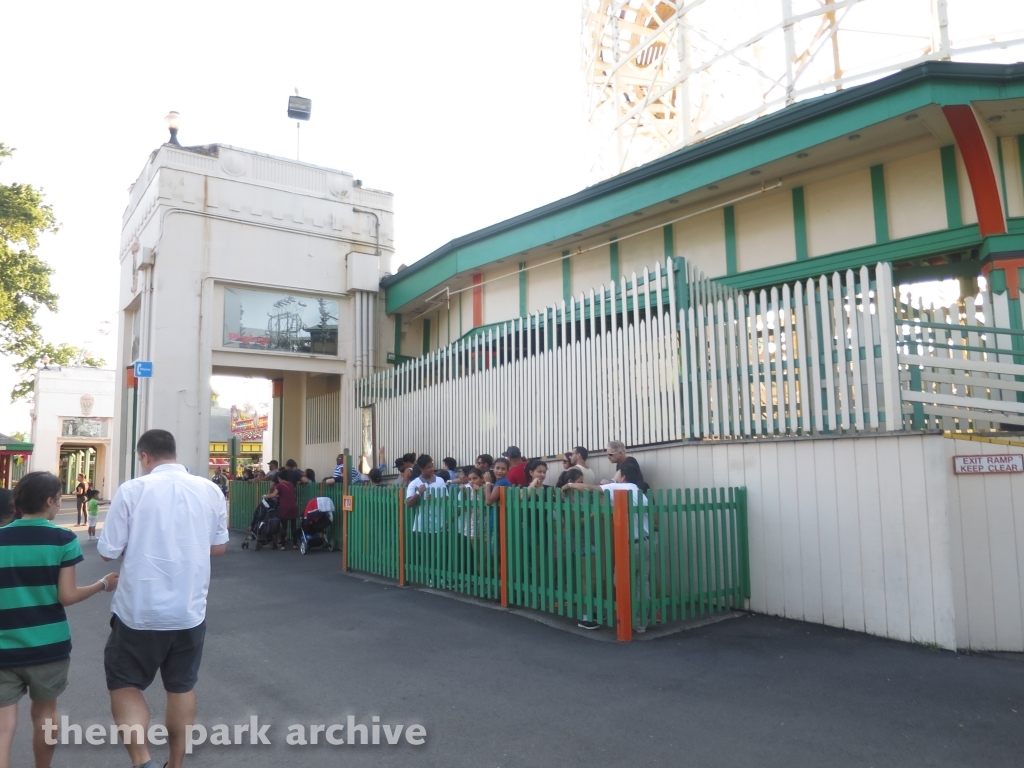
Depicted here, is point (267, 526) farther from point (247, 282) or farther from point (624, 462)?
point (624, 462)

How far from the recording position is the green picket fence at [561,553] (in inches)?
272

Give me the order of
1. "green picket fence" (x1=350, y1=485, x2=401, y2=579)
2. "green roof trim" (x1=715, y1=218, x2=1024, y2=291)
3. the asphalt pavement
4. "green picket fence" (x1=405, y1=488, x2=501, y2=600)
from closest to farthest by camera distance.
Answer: the asphalt pavement < "green picket fence" (x1=405, y1=488, x2=501, y2=600) < "green roof trim" (x1=715, y1=218, x2=1024, y2=291) < "green picket fence" (x1=350, y1=485, x2=401, y2=579)

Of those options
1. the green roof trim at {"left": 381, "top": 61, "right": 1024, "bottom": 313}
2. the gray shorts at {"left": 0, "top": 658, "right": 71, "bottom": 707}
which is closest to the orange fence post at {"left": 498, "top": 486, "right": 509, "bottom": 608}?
the gray shorts at {"left": 0, "top": 658, "right": 71, "bottom": 707}

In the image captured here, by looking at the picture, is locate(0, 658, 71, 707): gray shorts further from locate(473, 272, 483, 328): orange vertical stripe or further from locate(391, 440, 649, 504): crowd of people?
locate(473, 272, 483, 328): orange vertical stripe

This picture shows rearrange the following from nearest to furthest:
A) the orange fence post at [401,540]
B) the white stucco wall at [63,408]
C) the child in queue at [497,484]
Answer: the child in queue at [497,484]
the orange fence post at [401,540]
the white stucco wall at [63,408]

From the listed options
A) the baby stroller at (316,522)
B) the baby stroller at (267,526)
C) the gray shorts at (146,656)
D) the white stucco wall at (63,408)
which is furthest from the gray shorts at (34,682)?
the white stucco wall at (63,408)

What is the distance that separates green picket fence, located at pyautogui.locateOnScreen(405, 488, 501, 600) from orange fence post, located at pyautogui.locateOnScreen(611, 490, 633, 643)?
185 centimetres

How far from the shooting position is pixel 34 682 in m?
3.54

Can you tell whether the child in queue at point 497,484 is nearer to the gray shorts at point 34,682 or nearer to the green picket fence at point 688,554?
the green picket fence at point 688,554

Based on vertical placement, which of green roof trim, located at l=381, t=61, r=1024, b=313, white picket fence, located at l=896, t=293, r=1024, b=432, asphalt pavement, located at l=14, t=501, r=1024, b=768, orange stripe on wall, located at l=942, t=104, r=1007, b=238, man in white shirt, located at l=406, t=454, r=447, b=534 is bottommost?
asphalt pavement, located at l=14, t=501, r=1024, b=768

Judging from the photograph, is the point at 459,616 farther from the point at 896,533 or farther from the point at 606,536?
the point at 896,533

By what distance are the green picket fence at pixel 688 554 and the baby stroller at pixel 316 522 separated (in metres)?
8.10

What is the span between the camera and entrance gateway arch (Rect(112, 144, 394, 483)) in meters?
16.1

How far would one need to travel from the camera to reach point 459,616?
25.4 ft
